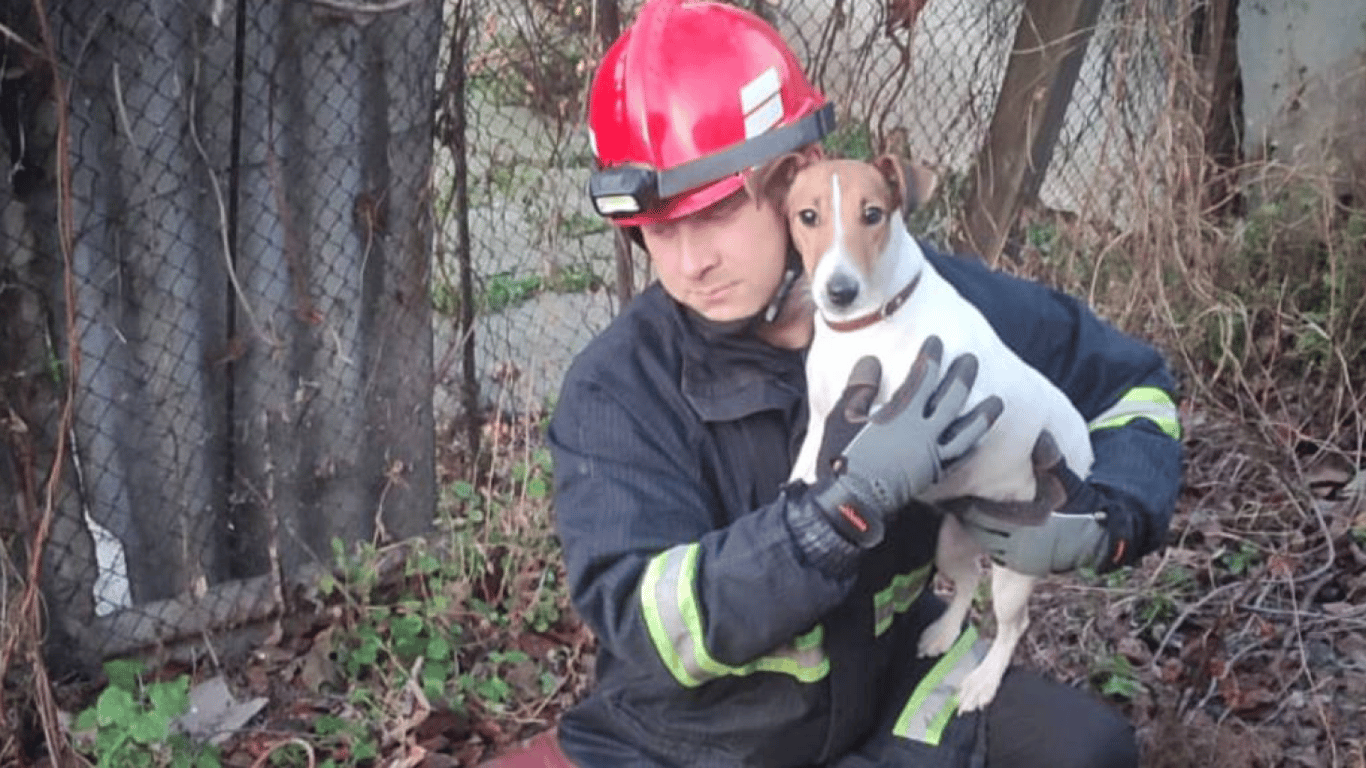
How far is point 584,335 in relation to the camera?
18.8 ft

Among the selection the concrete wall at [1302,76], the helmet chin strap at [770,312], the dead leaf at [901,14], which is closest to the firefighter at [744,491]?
the helmet chin strap at [770,312]

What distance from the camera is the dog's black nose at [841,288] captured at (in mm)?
2066

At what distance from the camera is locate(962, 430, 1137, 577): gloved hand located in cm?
234

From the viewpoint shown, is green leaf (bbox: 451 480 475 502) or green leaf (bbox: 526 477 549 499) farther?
green leaf (bbox: 451 480 475 502)

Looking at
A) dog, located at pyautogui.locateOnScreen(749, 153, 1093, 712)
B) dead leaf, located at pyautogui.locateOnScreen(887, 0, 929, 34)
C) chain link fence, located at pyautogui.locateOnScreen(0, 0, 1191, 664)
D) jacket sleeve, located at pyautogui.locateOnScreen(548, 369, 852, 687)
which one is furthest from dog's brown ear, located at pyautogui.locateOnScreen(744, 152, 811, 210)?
dead leaf, located at pyautogui.locateOnScreen(887, 0, 929, 34)

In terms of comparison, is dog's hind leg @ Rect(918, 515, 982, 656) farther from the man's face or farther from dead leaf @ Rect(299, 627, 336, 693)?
dead leaf @ Rect(299, 627, 336, 693)

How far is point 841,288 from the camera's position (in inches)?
81.5

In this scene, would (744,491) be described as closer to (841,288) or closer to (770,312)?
(770,312)

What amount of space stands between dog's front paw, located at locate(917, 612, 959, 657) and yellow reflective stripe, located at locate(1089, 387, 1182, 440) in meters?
0.38

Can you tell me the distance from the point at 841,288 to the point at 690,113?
43cm

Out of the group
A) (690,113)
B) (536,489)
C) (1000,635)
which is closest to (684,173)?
(690,113)

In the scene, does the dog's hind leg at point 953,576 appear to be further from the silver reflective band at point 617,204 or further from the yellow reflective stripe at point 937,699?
the silver reflective band at point 617,204

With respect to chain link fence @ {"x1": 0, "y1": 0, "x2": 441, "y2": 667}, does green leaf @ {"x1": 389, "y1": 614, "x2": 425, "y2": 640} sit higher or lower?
lower

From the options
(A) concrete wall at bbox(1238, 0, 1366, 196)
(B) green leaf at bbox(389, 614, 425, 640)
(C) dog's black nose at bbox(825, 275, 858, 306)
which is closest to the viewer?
(C) dog's black nose at bbox(825, 275, 858, 306)
